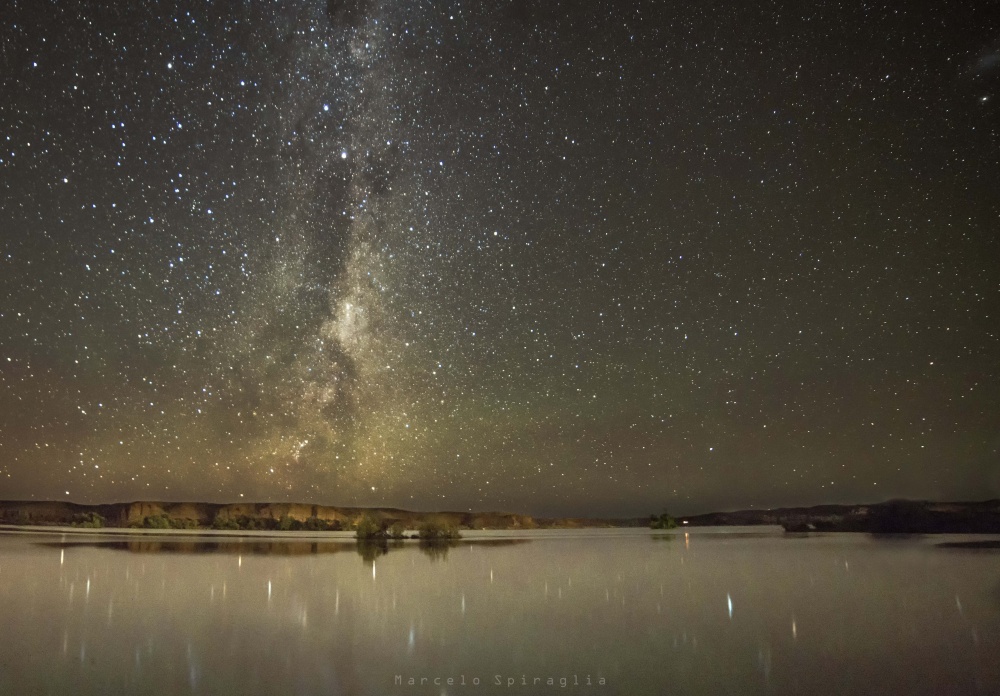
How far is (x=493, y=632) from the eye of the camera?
6.45 meters

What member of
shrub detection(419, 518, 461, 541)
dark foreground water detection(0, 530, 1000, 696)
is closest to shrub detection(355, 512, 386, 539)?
shrub detection(419, 518, 461, 541)

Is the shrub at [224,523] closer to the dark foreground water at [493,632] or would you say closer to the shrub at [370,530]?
the shrub at [370,530]

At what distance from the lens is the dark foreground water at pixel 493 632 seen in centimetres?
497

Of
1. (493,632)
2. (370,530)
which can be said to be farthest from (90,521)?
(493,632)

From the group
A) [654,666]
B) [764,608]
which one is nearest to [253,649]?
[654,666]

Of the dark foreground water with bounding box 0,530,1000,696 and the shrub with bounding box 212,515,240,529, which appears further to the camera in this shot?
Result: the shrub with bounding box 212,515,240,529

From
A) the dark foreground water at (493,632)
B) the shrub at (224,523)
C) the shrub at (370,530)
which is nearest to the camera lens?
the dark foreground water at (493,632)

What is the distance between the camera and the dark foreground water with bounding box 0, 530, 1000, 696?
4.97 metres

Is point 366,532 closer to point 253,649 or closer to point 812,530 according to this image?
point 253,649

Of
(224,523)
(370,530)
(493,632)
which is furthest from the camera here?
(224,523)

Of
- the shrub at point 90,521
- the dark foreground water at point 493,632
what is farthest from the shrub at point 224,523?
the dark foreground water at point 493,632

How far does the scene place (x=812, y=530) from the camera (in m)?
37.0

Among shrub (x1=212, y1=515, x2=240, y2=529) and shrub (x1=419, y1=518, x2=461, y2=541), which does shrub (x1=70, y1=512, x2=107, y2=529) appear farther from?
shrub (x1=419, y1=518, x2=461, y2=541)

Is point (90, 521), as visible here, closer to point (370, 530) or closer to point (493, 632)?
point (370, 530)
